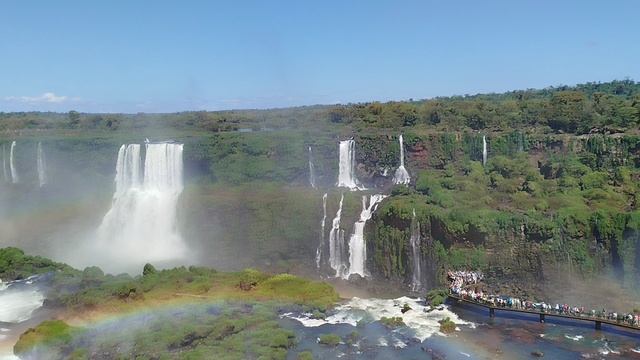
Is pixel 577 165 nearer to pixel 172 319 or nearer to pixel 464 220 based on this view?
pixel 464 220

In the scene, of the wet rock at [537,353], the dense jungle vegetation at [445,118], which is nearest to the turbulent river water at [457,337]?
the wet rock at [537,353]

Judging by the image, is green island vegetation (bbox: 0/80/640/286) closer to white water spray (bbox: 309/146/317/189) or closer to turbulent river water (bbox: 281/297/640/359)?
white water spray (bbox: 309/146/317/189)

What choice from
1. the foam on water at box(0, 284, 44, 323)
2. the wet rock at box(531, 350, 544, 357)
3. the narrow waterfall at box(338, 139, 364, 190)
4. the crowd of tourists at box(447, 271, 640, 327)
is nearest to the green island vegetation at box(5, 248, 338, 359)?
the foam on water at box(0, 284, 44, 323)

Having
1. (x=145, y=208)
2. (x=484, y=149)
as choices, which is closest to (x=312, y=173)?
(x=145, y=208)

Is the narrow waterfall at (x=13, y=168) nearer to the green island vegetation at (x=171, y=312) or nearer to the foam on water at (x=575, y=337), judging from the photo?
the green island vegetation at (x=171, y=312)

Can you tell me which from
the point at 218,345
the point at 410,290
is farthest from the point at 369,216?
the point at 218,345
